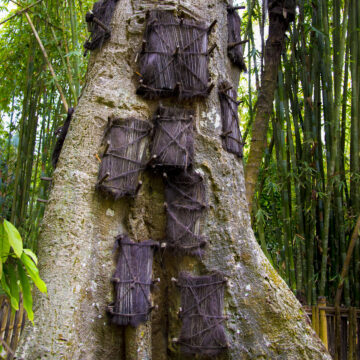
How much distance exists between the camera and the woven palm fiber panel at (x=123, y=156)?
217 cm

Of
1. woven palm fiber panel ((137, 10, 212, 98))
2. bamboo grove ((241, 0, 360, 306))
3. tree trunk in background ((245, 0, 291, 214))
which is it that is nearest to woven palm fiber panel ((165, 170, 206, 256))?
woven palm fiber panel ((137, 10, 212, 98))

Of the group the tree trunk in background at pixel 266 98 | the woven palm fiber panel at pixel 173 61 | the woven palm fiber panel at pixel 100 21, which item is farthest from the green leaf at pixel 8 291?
the tree trunk in background at pixel 266 98

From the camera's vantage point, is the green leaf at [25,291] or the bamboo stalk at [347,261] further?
the bamboo stalk at [347,261]

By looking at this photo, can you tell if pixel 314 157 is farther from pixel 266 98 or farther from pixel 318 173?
pixel 266 98

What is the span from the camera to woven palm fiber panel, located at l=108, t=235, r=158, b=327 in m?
2.04

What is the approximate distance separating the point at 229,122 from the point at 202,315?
3.51 ft

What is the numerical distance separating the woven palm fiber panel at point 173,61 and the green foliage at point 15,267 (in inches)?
55.0

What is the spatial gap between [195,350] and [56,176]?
1075mm

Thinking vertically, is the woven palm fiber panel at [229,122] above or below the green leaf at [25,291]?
above

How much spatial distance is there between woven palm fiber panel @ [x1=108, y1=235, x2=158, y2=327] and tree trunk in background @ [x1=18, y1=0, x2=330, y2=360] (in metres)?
0.05

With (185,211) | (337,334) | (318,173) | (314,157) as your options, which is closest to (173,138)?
(185,211)

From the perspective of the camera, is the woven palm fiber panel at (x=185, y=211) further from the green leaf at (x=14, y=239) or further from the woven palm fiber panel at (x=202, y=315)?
the green leaf at (x=14, y=239)

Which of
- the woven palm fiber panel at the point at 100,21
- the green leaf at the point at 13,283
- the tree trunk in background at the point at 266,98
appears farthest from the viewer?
the tree trunk in background at the point at 266,98

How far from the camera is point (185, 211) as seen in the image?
2266 mm
